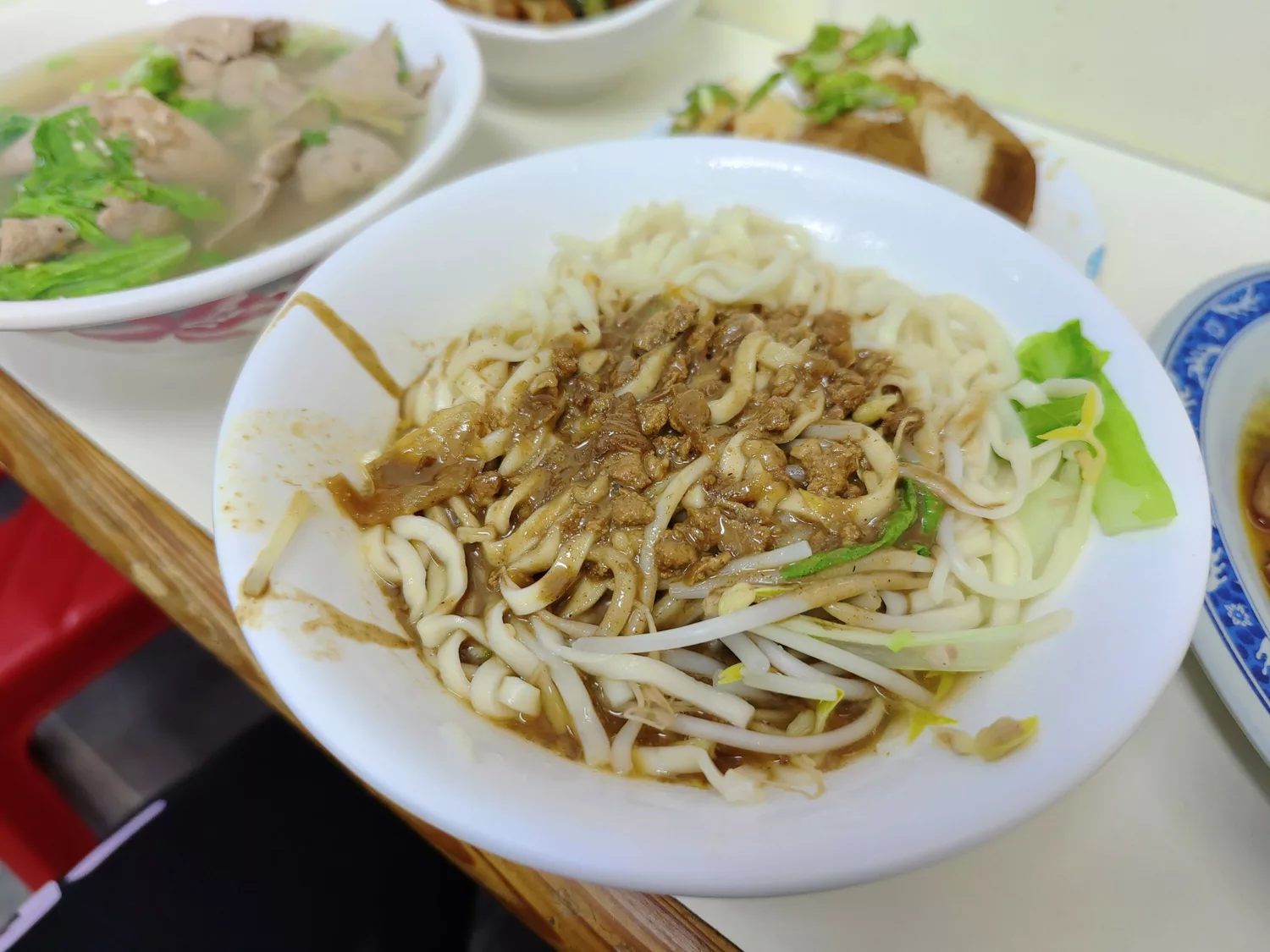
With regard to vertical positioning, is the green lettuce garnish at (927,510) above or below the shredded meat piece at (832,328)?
below

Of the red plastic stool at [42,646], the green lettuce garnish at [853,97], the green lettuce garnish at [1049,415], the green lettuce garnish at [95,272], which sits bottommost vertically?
the red plastic stool at [42,646]

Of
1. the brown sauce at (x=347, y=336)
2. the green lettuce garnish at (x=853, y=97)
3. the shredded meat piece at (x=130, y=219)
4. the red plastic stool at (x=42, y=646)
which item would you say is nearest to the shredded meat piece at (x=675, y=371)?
the brown sauce at (x=347, y=336)

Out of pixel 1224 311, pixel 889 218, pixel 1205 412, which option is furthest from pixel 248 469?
pixel 1224 311

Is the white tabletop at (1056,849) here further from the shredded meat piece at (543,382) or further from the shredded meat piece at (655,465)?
the shredded meat piece at (543,382)

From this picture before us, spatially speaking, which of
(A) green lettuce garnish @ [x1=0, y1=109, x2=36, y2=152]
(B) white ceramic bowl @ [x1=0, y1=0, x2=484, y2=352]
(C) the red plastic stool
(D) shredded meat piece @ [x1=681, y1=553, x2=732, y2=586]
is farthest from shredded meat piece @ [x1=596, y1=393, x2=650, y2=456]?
(A) green lettuce garnish @ [x1=0, y1=109, x2=36, y2=152]

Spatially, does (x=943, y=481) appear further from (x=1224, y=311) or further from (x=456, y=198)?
(x=456, y=198)
